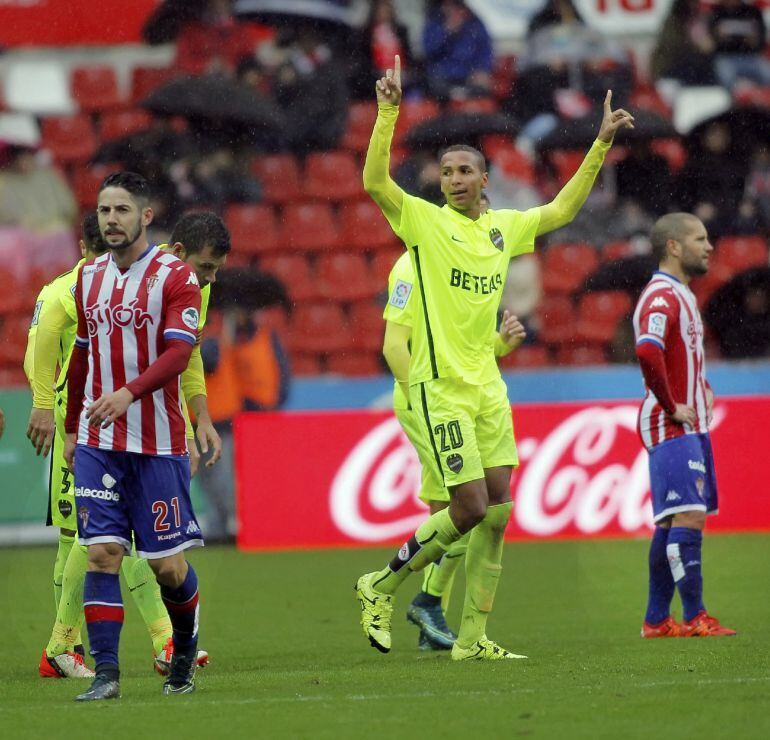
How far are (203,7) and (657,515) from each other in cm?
1007

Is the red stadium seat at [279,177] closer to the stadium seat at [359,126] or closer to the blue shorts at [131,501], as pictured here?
the stadium seat at [359,126]

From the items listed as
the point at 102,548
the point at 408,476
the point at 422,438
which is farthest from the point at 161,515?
the point at 408,476

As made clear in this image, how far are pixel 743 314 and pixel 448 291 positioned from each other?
8.60m

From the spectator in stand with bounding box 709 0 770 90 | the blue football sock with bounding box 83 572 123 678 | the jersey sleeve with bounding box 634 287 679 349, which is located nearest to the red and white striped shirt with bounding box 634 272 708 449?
the jersey sleeve with bounding box 634 287 679 349

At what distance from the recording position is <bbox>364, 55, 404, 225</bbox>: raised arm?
625 cm

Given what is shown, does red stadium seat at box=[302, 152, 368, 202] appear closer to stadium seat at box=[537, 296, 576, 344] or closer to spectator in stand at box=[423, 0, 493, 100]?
spectator in stand at box=[423, 0, 493, 100]

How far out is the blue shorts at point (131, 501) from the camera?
551cm

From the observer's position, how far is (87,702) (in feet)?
18.1

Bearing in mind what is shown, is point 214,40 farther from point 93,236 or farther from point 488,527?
point 488,527

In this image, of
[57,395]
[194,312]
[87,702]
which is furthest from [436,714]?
[57,395]

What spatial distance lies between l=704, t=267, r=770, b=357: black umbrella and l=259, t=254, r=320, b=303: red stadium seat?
151 inches

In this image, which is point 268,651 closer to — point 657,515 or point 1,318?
point 657,515

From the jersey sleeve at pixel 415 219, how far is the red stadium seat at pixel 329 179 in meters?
9.35

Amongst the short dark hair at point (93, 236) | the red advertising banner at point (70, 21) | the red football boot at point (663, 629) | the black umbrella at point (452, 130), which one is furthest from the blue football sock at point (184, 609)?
the red advertising banner at point (70, 21)
